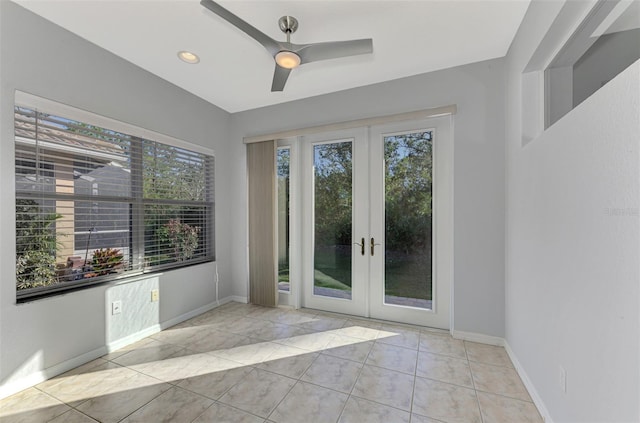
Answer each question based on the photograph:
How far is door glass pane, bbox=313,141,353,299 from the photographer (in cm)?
321

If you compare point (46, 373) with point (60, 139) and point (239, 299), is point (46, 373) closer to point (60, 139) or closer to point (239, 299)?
point (60, 139)

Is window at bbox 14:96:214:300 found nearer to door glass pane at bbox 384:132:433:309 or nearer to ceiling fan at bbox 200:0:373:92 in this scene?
ceiling fan at bbox 200:0:373:92

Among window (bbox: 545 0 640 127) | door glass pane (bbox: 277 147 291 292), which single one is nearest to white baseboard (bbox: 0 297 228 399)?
door glass pane (bbox: 277 147 291 292)

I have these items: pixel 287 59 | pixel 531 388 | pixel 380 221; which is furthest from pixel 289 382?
pixel 287 59

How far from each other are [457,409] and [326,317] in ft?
5.54

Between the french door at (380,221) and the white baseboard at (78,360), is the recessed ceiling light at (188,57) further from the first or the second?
the white baseboard at (78,360)

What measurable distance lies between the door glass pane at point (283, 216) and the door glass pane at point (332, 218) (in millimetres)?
405

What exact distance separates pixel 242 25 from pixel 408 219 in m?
2.32

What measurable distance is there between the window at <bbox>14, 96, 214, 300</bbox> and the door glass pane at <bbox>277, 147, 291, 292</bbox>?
1.06 metres

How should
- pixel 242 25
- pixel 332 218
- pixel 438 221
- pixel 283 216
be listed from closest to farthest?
pixel 242 25
pixel 438 221
pixel 332 218
pixel 283 216

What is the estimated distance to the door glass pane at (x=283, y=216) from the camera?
11.5 ft

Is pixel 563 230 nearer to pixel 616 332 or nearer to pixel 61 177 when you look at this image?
pixel 616 332

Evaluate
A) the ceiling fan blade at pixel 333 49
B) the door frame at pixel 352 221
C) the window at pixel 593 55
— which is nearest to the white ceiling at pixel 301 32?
the ceiling fan blade at pixel 333 49

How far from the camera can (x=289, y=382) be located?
197 centimetres
